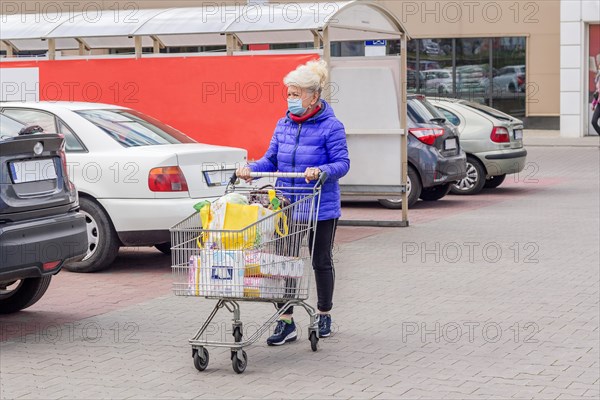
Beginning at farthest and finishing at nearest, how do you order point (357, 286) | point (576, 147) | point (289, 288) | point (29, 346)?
1. point (576, 147)
2. point (357, 286)
3. point (29, 346)
4. point (289, 288)

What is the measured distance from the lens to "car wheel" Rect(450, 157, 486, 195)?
18062mm

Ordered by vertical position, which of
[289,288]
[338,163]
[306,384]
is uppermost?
[338,163]

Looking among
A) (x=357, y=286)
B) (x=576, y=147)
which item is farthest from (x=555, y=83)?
(x=357, y=286)

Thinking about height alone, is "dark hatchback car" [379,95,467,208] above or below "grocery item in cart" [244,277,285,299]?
above

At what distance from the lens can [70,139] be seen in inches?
427

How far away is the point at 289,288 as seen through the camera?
7.26 meters

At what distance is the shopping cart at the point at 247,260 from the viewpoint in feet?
22.9

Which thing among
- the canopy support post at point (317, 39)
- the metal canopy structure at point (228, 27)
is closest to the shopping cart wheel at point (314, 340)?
the metal canopy structure at point (228, 27)

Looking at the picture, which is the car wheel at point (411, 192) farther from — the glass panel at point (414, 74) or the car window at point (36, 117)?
the glass panel at point (414, 74)

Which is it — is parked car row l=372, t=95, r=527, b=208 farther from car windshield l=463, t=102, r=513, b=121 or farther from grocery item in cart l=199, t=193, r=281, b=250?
grocery item in cart l=199, t=193, r=281, b=250

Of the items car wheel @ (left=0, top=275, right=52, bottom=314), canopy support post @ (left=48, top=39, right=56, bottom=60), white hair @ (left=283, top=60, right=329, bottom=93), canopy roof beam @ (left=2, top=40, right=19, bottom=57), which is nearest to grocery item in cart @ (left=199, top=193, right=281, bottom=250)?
white hair @ (left=283, top=60, right=329, bottom=93)

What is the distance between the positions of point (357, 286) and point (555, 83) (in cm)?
2524

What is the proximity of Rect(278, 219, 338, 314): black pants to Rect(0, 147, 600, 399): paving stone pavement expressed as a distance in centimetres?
29

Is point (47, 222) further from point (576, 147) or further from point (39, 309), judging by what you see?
point (576, 147)
